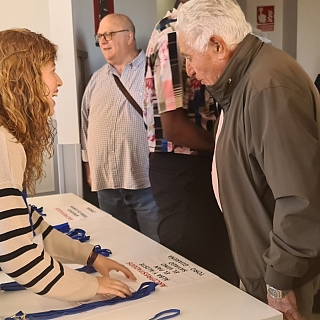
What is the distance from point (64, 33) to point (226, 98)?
1.19m

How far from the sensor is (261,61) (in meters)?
1.13

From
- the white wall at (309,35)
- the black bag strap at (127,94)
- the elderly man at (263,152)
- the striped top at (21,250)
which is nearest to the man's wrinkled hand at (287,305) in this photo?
the elderly man at (263,152)

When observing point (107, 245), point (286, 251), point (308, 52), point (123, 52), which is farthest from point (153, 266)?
point (308, 52)

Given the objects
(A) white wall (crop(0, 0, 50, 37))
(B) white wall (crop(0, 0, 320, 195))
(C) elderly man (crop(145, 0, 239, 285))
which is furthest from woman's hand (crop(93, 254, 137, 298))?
(A) white wall (crop(0, 0, 50, 37))

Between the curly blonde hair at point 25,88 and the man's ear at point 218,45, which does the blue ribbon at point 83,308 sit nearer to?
the curly blonde hair at point 25,88

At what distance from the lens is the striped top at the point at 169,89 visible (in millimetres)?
1500

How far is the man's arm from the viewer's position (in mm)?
1515

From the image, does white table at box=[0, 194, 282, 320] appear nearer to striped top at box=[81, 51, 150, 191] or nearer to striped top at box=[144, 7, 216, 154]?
striped top at box=[144, 7, 216, 154]

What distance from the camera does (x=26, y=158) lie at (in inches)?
39.9

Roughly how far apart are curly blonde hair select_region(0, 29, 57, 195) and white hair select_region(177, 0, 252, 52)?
357 millimetres

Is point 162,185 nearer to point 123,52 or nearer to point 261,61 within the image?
point 261,61

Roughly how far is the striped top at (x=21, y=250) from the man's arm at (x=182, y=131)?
63cm

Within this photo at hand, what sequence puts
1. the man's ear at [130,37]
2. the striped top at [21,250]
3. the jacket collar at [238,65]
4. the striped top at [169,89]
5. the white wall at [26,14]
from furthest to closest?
1. the man's ear at [130,37]
2. the white wall at [26,14]
3. the striped top at [169,89]
4. the jacket collar at [238,65]
5. the striped top at [21,250]

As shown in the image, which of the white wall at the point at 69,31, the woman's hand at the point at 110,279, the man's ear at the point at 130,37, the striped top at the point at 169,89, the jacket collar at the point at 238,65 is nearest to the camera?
the woman's hand at the point at 110,279
